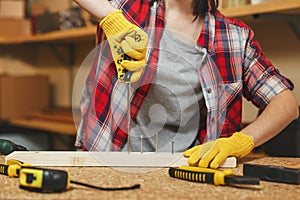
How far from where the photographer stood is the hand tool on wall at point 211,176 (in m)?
0.93

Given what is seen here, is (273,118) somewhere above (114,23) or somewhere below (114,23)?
below

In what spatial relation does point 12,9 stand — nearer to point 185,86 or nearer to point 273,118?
point 185,86

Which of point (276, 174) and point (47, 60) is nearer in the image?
point (276, 174)

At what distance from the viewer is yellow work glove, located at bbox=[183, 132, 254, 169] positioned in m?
1.10

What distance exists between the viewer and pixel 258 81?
1453 millimetres

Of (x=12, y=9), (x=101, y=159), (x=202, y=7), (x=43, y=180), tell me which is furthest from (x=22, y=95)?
(x=43, y=180)

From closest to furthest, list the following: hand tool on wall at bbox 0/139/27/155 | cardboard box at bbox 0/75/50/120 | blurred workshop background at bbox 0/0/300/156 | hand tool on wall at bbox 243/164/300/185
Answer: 1. hand tool on wall at bbox 243/164/300/185
2. hand tool on wall at bbox 0/139/27/155
3. blurred workshop background at bbox 0/0/300/156
4. cardboard box at bbox 0/75/50/120

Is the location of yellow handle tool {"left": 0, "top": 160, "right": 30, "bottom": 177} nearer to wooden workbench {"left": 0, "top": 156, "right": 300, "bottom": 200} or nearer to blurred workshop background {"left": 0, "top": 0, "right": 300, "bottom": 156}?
wooden workbench {"left": 0, "top": 156, "right": 300, "bottom": 200}

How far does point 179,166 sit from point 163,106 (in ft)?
1.05

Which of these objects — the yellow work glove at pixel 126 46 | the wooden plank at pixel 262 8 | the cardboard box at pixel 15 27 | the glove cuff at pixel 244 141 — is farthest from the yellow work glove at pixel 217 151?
the cardboard box at pixel 15 27

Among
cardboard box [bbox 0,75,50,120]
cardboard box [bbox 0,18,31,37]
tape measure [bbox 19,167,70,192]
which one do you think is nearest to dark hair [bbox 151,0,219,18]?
tape measure [bbox 19,167,70,192]

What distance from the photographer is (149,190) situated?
92 cm

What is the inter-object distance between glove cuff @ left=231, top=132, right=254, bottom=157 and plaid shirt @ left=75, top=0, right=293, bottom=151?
19 centimetres

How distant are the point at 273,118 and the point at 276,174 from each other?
1.23 ft
